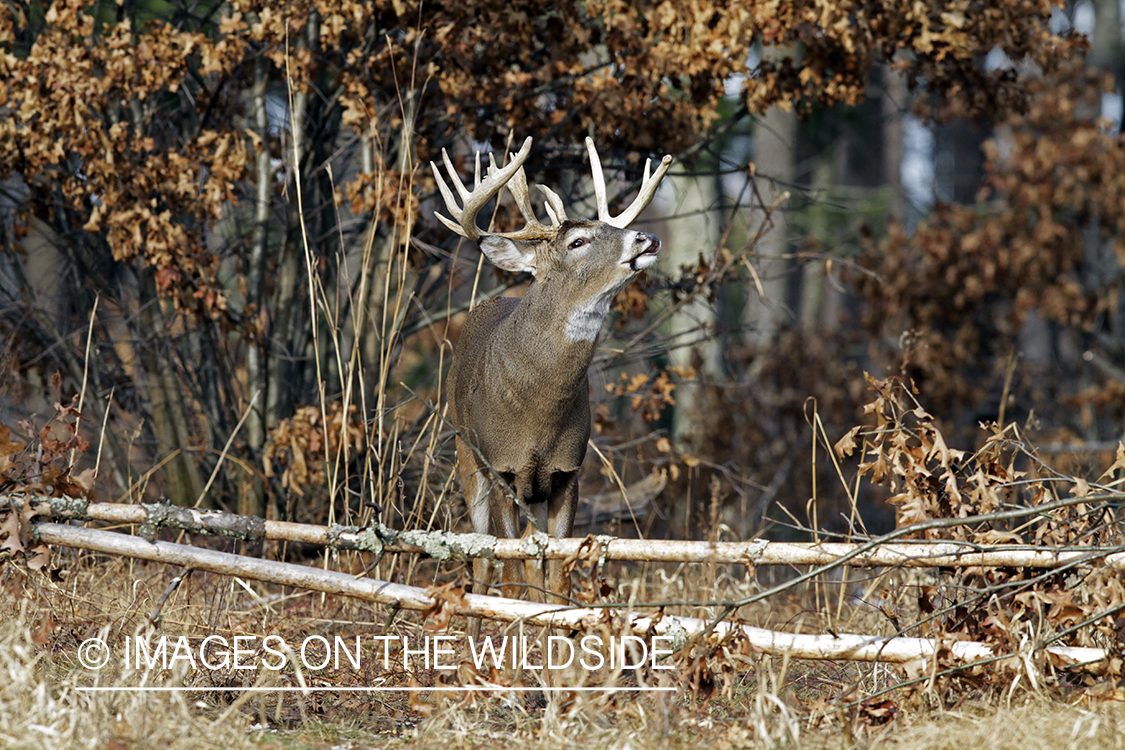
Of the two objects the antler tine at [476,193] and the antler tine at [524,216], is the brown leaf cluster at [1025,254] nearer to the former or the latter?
the antler tine at [524,216]

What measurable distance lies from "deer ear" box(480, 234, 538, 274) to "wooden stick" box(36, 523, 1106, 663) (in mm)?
1669

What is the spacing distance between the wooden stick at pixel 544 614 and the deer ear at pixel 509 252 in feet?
5.47

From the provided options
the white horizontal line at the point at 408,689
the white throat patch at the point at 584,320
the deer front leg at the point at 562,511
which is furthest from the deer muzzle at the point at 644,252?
the white horizontal line at the point at 408,689

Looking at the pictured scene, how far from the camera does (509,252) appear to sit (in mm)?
5129

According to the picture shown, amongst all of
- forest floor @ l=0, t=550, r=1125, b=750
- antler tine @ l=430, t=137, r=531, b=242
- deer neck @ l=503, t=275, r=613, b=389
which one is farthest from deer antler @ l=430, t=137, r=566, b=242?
forest floor @ l=0, t=550, r=1125, b=750

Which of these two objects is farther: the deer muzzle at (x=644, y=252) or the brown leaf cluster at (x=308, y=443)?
the brown leaf cluster at (x=308, y=443)

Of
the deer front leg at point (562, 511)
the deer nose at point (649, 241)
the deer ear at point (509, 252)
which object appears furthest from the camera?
the deer ear at point (509, 252)

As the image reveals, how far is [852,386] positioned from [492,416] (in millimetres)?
6788

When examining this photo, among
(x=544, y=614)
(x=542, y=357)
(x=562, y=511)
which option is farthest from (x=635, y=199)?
(x=544, y=614)

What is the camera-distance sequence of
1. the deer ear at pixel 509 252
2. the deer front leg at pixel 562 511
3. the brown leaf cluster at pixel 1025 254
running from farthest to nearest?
the brown leaf cluster at pixel 1025 254, the deer ear at pixel 509 252, the deer front leg at pixel 562 511

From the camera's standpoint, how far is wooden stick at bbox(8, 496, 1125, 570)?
13.0 ft

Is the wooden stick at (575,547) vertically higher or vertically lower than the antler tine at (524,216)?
lower

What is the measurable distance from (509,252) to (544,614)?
180 cm

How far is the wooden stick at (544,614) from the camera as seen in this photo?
3.87m
